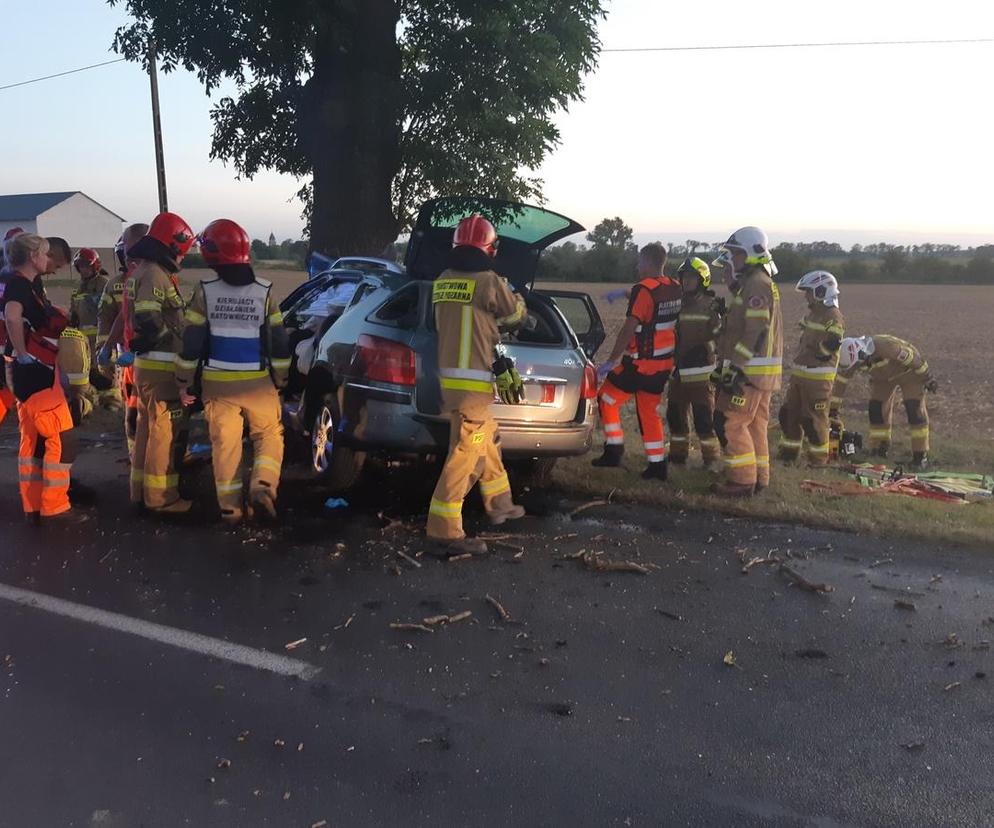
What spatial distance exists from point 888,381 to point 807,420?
1.11 meters

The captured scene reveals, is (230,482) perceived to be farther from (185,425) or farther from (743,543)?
(743,543)

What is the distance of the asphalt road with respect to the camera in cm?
285

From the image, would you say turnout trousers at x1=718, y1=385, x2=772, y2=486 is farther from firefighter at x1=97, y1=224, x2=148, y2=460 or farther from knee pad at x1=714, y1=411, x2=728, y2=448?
firefighter at x1=97, y1=224, x2=148, y2=460

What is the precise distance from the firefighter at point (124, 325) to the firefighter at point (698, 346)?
14.4 feet

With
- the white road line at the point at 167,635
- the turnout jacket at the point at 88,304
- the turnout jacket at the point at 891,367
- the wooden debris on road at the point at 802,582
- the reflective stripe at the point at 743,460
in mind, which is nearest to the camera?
the white road line at the point at 167,635

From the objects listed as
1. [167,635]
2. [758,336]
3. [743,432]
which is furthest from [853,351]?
[167,635]

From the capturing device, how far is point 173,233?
586cm

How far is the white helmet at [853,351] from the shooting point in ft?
27.6

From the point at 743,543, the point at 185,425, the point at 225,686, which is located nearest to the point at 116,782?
the point at 225,686

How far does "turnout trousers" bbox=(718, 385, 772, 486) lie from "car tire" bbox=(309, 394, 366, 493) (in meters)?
2.77

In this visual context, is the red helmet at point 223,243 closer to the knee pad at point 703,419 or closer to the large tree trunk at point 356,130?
the knee pad at point 703,419

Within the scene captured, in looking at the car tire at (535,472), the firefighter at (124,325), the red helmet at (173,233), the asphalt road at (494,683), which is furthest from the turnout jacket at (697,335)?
the firefighter at (124,325)

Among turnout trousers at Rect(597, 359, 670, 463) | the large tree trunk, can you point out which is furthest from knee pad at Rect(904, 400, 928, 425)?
the large tree trunk

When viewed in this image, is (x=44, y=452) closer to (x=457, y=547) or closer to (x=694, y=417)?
(x=457, y=547)
